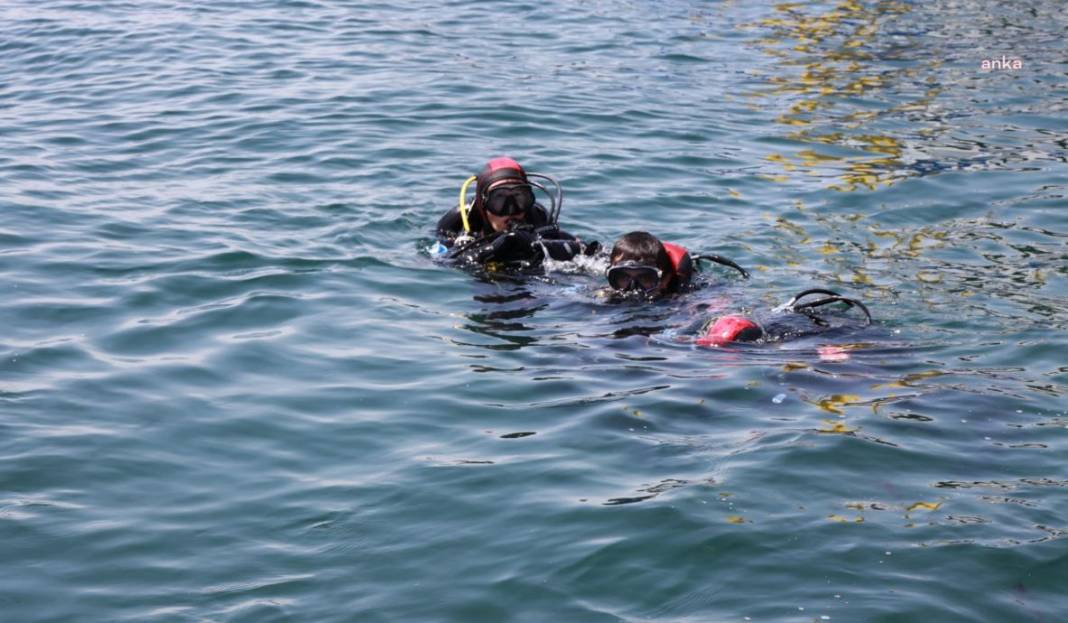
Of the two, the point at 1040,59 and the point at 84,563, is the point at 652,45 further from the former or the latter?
the point at 84,563

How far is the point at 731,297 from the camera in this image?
7.49 meters

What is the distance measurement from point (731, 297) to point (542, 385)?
176 centimetres

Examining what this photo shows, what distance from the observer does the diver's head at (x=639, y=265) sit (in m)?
7.33

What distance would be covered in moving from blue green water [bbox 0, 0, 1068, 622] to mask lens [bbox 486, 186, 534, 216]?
591mm

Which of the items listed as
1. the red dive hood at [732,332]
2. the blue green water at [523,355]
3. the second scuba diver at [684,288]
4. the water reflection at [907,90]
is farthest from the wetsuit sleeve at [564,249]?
the water reflection at [907,90]

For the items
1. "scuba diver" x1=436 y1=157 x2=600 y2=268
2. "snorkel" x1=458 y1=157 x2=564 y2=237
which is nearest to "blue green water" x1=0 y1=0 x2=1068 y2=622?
"scuba diver" x1=436 y1=157 x2=600 y2=268

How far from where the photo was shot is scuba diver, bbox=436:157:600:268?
8172 mm

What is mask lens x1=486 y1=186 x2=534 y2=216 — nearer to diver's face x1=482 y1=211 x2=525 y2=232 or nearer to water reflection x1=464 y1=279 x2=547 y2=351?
diver's face x1=482 y1=211 x2=525 y2=232

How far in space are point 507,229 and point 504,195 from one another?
0.23m

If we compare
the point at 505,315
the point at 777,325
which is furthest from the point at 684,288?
the point at 505,315

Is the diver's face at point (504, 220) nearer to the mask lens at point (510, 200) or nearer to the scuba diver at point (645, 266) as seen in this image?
the mask lens at point (510, 200)

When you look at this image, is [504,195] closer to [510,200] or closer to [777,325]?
[510,200]

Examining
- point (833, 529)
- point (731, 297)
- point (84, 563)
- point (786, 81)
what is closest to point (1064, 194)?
point (731, 297)

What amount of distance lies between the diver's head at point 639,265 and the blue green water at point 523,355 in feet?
0.52
